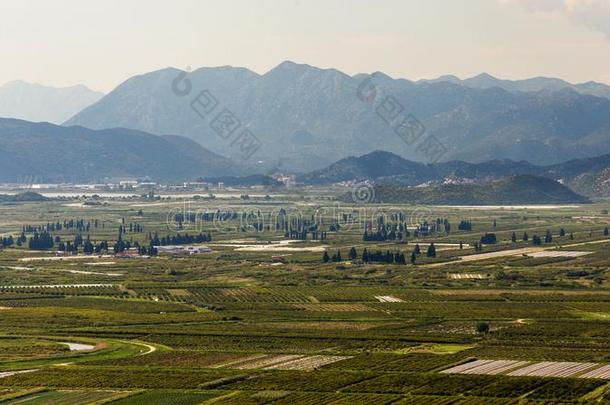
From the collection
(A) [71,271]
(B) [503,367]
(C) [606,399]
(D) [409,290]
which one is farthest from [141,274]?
(C) [606,399]

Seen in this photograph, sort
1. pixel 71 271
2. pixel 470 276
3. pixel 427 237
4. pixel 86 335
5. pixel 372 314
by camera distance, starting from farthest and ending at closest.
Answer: pixel 427 237
pixel 71 271
pixel 470 276
pixel 372 314
pixel 86 335

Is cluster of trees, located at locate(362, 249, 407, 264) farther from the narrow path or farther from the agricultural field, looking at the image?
the narrow path

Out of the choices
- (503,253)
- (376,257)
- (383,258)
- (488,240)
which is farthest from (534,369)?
(488,240)

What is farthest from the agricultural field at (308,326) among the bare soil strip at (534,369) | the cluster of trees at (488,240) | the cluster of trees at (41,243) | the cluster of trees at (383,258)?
the cluster of trees at (41,243)

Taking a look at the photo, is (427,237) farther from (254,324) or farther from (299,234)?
(254,324)

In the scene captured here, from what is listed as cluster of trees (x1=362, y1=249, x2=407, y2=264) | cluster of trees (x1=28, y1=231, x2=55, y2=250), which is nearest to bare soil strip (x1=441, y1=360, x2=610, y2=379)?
cluster of trees (x1=362, y1=249, x2=407, y2=264)

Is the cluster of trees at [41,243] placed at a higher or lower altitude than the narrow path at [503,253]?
higher

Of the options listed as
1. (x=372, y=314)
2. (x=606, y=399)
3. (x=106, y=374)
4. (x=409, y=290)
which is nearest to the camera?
(x=606, y=399)

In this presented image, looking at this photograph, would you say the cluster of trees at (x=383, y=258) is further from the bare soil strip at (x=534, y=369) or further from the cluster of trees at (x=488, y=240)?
the bare soil strip at (x=534, y=369)
